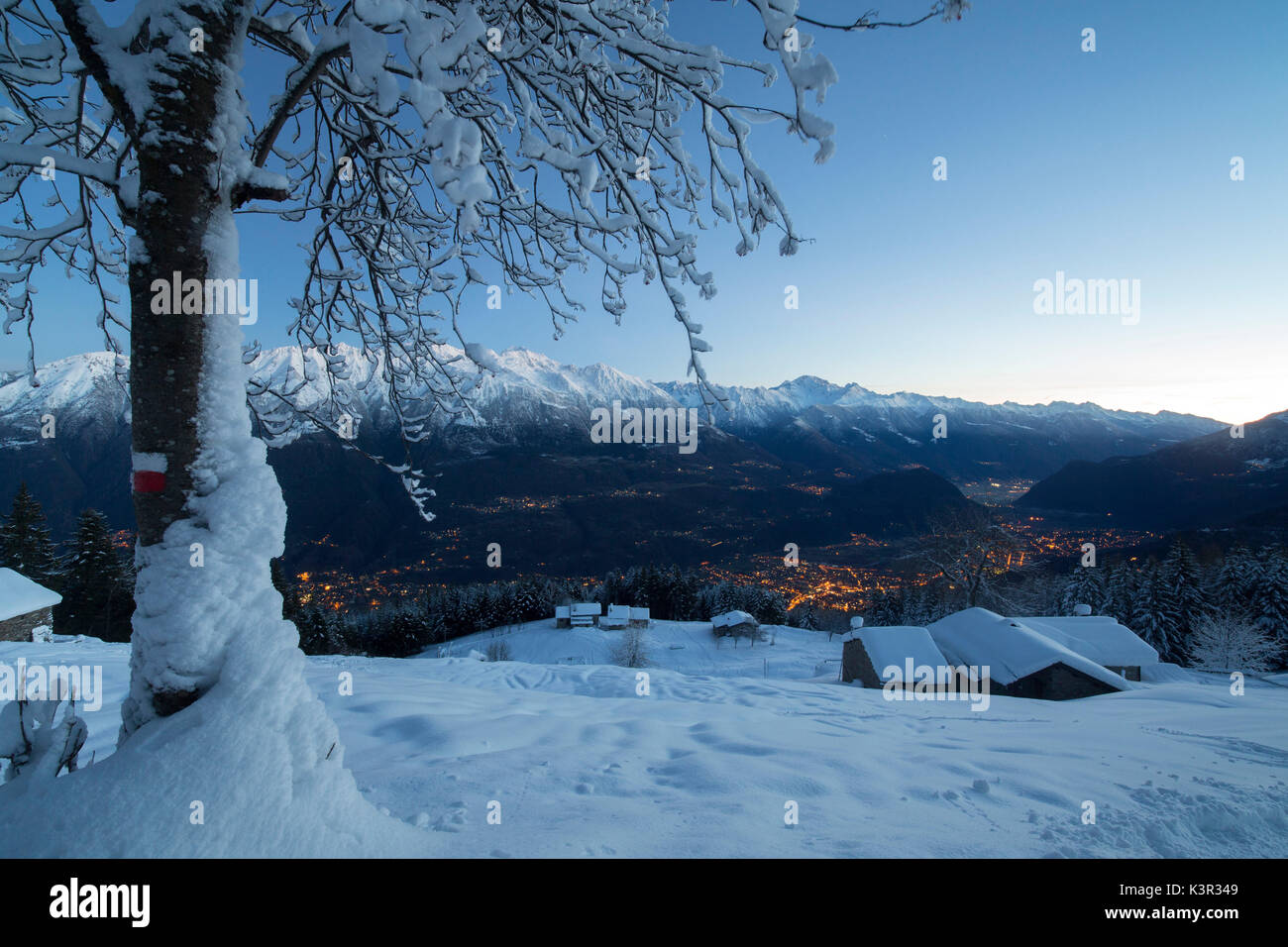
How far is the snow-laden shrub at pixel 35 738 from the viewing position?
1.83 meters

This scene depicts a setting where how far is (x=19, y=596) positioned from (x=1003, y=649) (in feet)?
103

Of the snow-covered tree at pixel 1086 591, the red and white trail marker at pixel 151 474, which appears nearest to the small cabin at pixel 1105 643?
the snow-covered tree at pixel 1086 591

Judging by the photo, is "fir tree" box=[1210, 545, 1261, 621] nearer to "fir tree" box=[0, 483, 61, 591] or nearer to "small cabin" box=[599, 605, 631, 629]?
"small cabin" box=[599, 605, 631, 629]

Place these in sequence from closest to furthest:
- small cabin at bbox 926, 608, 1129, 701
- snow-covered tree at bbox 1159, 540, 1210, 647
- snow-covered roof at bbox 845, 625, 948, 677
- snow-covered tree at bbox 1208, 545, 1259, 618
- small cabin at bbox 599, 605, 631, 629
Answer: small cabin at bbox 926, 608, 1129, 701 < snow-covered roof at bbox 845, 625, 948, 677 < snow-covered tree at bbox 1208, 545, 1259, 618 < snow-covered tree at bbox 1159, 540, 1210, 647 < small cabin at bbox 599, 605, 631, 629

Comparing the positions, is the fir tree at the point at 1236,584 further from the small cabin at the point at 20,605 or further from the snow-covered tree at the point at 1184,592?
the small cabin at the point at 20,605

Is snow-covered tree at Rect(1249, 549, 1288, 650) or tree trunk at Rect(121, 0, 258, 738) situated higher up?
tree trunk at Rect(121, 0, 258, 738)

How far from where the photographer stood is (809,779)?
2.77 meters

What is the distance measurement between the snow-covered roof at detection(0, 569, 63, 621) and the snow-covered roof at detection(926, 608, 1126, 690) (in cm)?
3009

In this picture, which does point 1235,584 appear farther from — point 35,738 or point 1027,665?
point 35,738

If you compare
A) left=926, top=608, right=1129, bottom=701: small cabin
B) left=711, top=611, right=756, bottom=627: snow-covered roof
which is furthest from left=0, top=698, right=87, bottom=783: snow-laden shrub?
left=711, top=611, right=756, bottom=627: snow-covered roof

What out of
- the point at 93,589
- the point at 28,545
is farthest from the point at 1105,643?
the point at 28,545

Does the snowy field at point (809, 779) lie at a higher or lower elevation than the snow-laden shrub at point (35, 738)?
lower

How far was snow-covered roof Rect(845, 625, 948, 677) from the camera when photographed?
52.9 ft

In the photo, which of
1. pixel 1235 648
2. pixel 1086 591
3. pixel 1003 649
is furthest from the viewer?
pixel 1086 591
